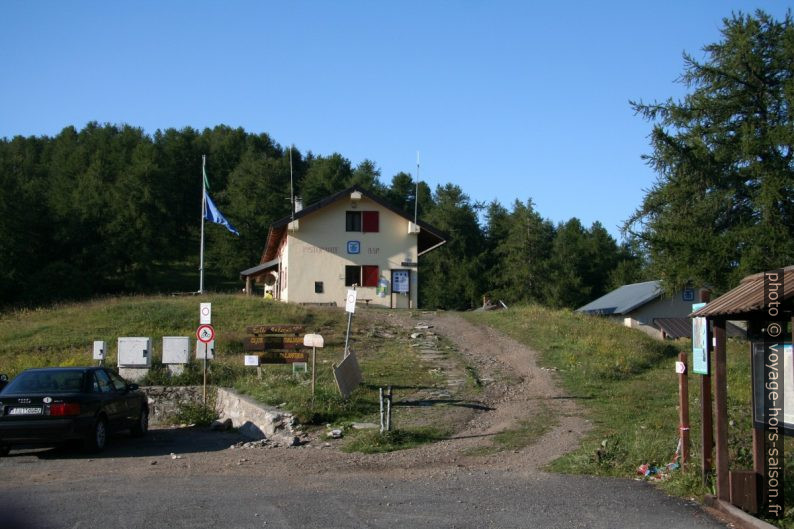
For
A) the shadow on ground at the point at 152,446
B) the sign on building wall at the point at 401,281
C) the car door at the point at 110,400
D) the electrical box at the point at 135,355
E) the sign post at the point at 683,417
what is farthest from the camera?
the sign on building wall at the point at 401,281

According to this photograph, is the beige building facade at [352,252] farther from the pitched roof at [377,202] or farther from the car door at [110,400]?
the car door at [110,400]

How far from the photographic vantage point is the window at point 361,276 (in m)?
40.2

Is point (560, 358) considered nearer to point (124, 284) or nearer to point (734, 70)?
point (734, 70)

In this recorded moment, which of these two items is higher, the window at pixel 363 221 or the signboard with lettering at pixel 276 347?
the window at pixel 363 221

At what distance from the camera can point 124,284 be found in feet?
232

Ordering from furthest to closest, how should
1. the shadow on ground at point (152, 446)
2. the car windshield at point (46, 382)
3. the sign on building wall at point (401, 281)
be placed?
the sign on building wall at point (401, 281)
the shadow on ground at point (152, 446)
the car windshield at point (46, 382)

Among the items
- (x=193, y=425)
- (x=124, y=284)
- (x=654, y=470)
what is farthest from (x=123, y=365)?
(x=124, y=284)

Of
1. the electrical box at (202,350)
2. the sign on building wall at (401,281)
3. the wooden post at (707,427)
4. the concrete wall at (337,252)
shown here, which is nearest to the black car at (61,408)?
the electrical box at (202,350)

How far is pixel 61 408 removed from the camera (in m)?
12.7

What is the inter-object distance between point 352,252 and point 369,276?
5.07ft

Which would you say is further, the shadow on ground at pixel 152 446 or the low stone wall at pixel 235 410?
the low stone wall at pixel 235 410

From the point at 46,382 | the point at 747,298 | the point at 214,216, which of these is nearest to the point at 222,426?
the point at 46,382

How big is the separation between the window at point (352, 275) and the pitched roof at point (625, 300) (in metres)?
19.5

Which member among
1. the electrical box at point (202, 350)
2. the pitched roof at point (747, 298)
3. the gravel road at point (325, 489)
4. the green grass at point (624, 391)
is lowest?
the gravel road at point (325, 489)
